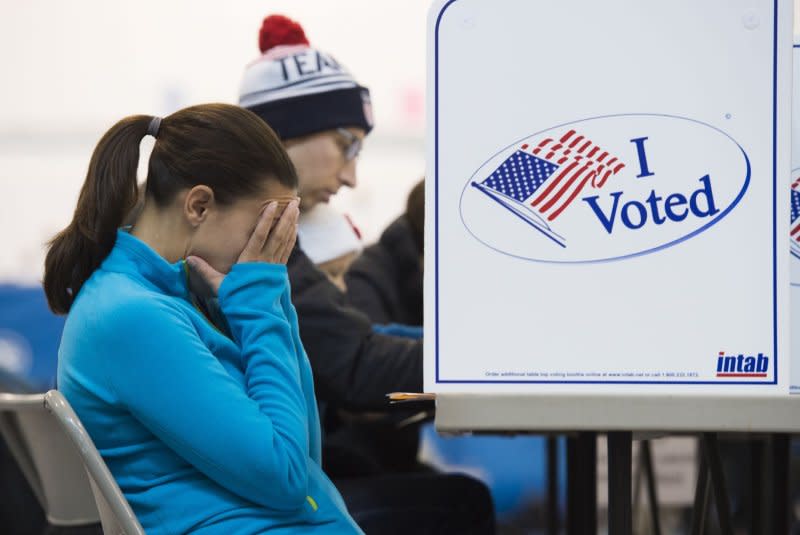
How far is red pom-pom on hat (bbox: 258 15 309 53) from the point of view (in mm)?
1971

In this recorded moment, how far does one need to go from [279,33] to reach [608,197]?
1.20 meters

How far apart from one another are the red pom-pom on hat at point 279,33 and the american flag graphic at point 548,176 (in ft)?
3.72

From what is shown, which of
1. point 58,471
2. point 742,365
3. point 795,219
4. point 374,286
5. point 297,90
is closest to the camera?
point 742,365

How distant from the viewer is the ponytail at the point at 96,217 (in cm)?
122

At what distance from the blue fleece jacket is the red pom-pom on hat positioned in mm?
848

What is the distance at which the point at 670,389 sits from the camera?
2.92ft

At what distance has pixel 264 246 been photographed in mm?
1252

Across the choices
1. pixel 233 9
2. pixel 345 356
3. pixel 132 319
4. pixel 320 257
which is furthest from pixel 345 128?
pixel 233 9

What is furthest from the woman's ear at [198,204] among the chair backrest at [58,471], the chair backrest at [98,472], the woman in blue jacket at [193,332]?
the chair backrest at [58,471]

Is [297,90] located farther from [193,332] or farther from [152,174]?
[193,332]

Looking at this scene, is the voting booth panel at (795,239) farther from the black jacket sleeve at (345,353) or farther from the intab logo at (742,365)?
the black jacket sleeve at (345,353)

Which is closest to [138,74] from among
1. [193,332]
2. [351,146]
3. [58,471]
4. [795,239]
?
[351,146]

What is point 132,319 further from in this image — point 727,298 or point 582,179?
point 727,298

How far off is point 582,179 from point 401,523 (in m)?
0.88
